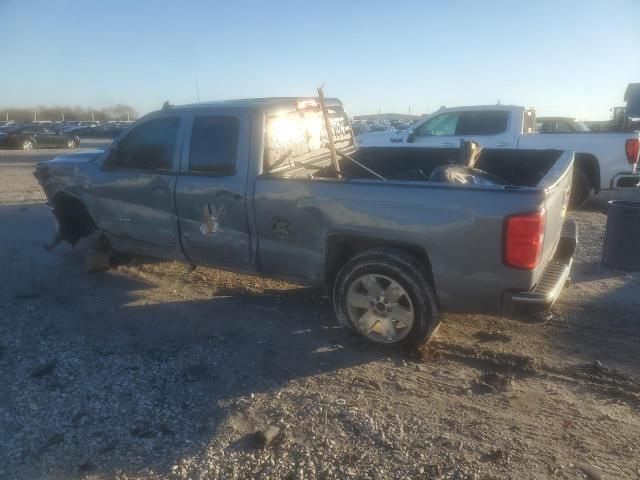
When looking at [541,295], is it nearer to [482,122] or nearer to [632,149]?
[632,149]

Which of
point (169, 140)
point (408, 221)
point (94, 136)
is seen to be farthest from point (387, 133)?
point (94, 136)

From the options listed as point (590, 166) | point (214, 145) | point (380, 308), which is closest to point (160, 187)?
point (214, 145)

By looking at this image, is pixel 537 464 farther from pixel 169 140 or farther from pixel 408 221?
pixel 169 140

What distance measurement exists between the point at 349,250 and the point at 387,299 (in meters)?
0.52

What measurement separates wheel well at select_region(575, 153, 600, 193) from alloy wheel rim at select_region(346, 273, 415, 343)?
22.2 feet

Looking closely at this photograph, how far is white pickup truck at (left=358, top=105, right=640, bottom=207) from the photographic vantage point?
28.6ft

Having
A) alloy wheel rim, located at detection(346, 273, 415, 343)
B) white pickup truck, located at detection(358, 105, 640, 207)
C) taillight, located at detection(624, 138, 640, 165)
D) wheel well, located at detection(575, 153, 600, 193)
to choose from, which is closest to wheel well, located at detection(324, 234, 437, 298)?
alloy wheel rim, located at detection(346, 273, 415, 343)

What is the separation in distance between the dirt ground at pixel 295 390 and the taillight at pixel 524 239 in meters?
0.48

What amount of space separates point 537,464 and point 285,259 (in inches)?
91.7

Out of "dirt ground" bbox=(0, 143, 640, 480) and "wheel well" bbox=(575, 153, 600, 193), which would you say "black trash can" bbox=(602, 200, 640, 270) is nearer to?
"dirt ground" bbox=(0, 143, 640, 480)

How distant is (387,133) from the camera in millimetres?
11984

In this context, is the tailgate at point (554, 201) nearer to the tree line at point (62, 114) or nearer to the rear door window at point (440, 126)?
the rear door window at point (440, 126)

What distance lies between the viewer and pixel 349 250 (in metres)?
4.10

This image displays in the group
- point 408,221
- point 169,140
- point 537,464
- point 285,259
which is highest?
point 169,140
